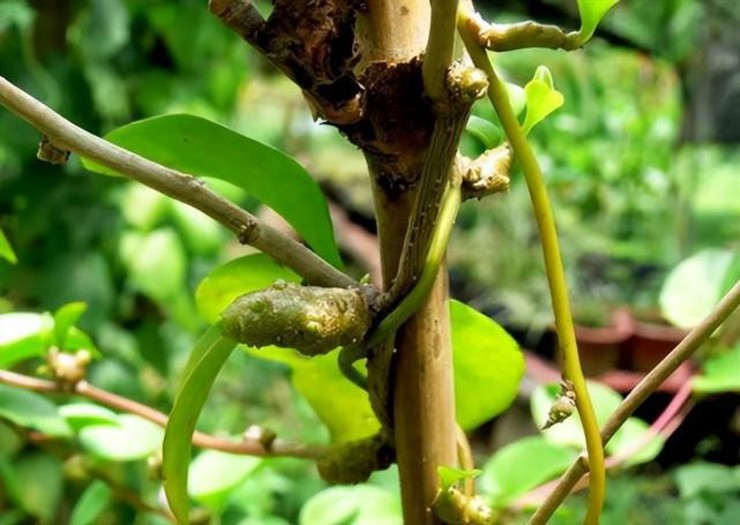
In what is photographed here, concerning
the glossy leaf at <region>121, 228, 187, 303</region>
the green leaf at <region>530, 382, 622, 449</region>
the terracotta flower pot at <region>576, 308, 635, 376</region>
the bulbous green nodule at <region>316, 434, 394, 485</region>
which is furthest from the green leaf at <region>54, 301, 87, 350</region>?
the terracotta flower pot at <region>576, 308, 635, 376</region>

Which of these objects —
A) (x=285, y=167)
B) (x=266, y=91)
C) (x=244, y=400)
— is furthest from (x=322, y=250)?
(x=266, y=91)

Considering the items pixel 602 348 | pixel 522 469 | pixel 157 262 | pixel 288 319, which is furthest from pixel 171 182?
pixel 602 348

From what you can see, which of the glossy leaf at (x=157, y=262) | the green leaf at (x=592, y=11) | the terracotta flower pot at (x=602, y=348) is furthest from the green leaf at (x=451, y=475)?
the terracotta flower pot at (x=602, y=348)

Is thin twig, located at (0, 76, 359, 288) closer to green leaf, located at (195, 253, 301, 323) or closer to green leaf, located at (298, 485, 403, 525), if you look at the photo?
green leaf, located at (195, 253, 301, 323)

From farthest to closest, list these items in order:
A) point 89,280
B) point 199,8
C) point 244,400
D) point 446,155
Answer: point 244,400, point 199,8, point 89,280, point 446,155

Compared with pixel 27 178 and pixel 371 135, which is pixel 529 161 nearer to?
pixel 371 135
